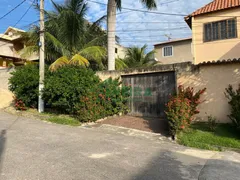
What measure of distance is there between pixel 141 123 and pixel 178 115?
241 cm

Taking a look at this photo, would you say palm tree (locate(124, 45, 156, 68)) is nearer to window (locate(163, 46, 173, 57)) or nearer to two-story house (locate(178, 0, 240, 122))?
window (locate(163, 46, 173, 57))

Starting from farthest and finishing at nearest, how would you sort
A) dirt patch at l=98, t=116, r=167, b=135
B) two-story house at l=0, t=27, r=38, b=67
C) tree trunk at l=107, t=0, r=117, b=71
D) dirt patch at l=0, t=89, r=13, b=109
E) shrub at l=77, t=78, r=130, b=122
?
two-story house at l=0, t=27, r=38, b=67
dirt patch at l=0, t=89, r=13, b=109
tree trunk at l=107, t=0, r=117, b=71
shrub at l=77, t=78, r=130, b=122
dirt patch at l=98, t=116, r=167, b=135

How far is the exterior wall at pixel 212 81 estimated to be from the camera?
25.2 feet

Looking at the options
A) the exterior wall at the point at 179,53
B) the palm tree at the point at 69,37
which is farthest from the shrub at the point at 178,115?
the exterior wall at the point at 179,53

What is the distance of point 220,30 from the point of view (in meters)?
12.7

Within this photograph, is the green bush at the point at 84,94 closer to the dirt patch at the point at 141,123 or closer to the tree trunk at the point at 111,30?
the dirt patch at the point at 141,123

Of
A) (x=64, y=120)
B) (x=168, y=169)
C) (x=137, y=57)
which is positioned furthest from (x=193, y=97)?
(x=137, y=57)

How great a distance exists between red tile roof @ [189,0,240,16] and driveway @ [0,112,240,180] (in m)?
9.88

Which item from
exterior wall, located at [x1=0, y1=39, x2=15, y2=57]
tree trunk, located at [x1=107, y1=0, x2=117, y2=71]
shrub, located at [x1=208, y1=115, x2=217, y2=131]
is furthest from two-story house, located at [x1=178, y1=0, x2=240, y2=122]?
exterior wall, located at [x1=0, y1=39, x2=15, y2=57]

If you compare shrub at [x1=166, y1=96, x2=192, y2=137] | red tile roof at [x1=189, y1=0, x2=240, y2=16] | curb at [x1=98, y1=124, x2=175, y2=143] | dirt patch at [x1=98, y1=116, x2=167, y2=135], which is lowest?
curb at [x1=98, y1=124, x2=175, y2=143]

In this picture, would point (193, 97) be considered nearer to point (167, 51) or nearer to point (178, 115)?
point (178, 115)

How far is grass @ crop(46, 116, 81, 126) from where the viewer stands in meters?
9.31

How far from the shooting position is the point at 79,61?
11.2m

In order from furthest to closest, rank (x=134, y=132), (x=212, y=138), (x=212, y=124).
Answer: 1. (x=134, y=132)
2. (x=212, y=124)
3. (x=212, y=138)
